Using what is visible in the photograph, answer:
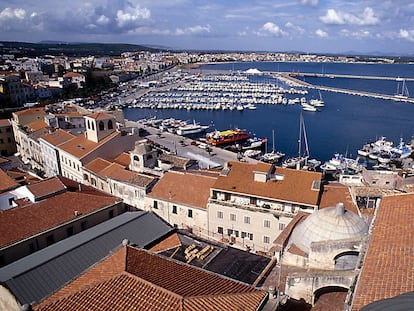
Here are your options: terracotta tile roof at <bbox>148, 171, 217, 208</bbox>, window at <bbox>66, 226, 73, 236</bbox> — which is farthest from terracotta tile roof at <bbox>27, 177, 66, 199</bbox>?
terracotta tile roof at <bbox>148, 171, 217, 208</bbox>

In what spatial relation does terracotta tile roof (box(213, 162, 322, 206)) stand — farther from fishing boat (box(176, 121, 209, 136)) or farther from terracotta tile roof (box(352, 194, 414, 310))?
fishing boat (box(176, 121, 209, 136))

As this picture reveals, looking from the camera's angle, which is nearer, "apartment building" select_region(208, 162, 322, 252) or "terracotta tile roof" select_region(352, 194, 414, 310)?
"terracotta tile roof" select_region(352, 194, 414, 310)

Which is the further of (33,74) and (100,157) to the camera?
(33,74)

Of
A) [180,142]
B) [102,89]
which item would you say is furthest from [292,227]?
[102,89]

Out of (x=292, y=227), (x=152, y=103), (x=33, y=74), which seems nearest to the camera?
(x=292, y=227)

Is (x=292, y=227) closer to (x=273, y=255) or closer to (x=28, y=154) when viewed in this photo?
(x=273, y=255)

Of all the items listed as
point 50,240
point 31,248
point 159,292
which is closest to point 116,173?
point 50,240

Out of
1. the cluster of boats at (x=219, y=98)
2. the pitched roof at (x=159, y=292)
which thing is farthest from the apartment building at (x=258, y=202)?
the cluster of boats at (x=219, y=98)
